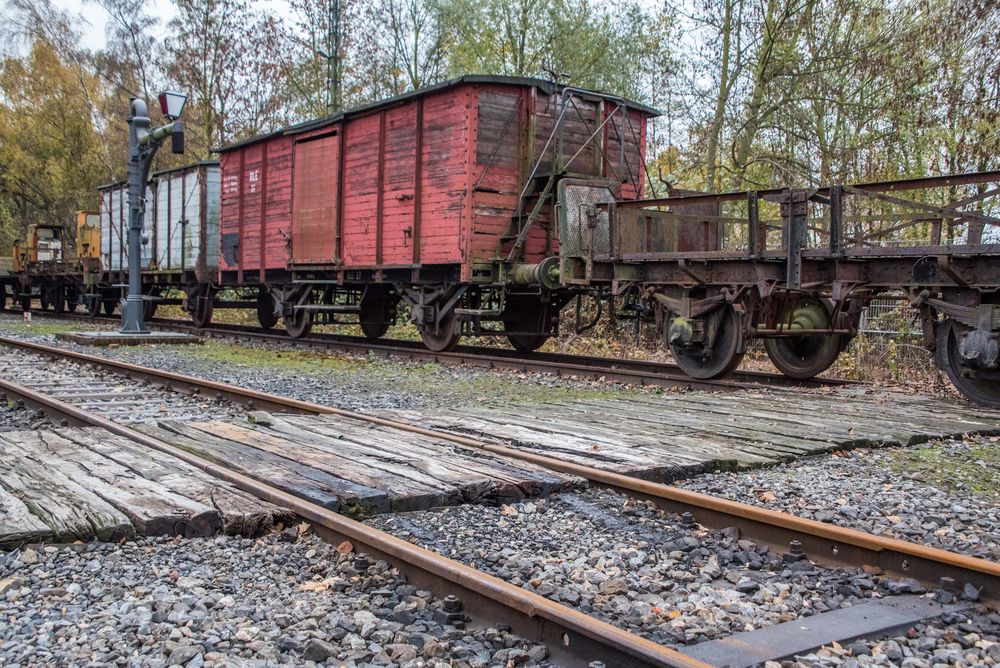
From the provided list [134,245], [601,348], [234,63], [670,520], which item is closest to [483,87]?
[601,348]

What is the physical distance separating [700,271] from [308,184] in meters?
8.48

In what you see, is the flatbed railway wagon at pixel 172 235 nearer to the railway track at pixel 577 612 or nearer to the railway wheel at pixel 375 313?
the railway wheel at pixel 375 313

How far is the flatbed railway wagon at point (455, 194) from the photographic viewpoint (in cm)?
1186

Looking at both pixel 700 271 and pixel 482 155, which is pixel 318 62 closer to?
pixel 482 155

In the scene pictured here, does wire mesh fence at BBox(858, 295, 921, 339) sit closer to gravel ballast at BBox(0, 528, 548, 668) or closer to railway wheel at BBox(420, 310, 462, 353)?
railway wheel at BBox(420, 310, 462, 353)

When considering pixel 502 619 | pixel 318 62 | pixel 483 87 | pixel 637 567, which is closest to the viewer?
pixel 502 619

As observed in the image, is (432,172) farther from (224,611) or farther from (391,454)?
(224,611)

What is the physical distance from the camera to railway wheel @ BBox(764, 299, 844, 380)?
30.6 feet

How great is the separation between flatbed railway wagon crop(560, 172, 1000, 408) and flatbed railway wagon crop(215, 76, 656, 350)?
2.97 ft

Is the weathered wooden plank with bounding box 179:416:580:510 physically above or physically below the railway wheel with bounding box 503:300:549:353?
below

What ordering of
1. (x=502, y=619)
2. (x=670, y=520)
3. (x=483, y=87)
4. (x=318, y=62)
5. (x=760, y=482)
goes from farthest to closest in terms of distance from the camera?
(x=318, y=62) → (x=483, y=87) → (x=760, y=482) → (x=670, y=520) → (x=502, y=619)

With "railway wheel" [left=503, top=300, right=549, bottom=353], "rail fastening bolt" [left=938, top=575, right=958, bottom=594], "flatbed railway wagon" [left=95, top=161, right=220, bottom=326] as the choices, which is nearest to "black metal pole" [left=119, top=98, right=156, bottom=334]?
"flatbed railway wagon" [left=95, top=161, right=220, bottom=326]

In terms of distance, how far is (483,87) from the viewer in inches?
465

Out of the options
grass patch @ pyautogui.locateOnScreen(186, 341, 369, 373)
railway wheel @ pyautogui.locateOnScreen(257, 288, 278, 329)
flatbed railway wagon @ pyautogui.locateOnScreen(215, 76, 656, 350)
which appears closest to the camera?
grass patch @ pyautogui.locateOnScreen(186, 341, 369, 373)
